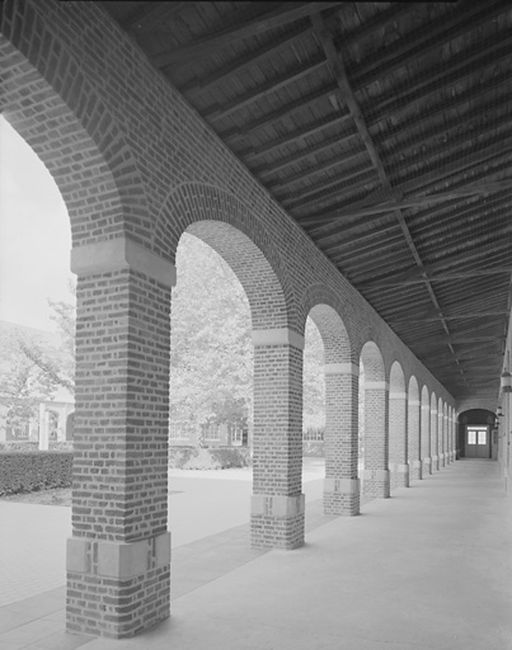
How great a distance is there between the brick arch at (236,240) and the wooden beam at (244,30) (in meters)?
1.42

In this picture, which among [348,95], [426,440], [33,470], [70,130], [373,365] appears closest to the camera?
[70,130]

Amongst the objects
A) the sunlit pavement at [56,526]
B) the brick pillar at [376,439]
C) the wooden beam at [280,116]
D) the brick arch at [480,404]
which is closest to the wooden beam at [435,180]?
the wooden beam at [280,116]

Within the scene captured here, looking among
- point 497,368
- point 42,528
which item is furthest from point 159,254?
point 497,368

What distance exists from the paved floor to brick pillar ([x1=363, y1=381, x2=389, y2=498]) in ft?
19.6

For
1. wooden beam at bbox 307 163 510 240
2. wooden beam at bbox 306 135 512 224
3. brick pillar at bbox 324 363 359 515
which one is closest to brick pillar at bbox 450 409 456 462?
brick pillar at bbox 324 363 359 515

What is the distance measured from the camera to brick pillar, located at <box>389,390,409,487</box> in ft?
73.8

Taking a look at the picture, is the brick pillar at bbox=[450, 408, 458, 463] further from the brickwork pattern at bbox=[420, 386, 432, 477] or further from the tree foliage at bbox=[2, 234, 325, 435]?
the tree foliage at bbox=[2, 234, 325, 435]

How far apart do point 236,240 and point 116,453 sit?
4133 mm

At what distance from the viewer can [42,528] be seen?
13.2 m

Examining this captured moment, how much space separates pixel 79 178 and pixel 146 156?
0.78 m

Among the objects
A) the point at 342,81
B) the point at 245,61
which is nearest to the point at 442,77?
the point at 342,81

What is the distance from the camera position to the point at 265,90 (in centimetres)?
736

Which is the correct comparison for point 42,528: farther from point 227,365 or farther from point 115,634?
point 227,365

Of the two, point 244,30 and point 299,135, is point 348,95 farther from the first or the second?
point 244,30
